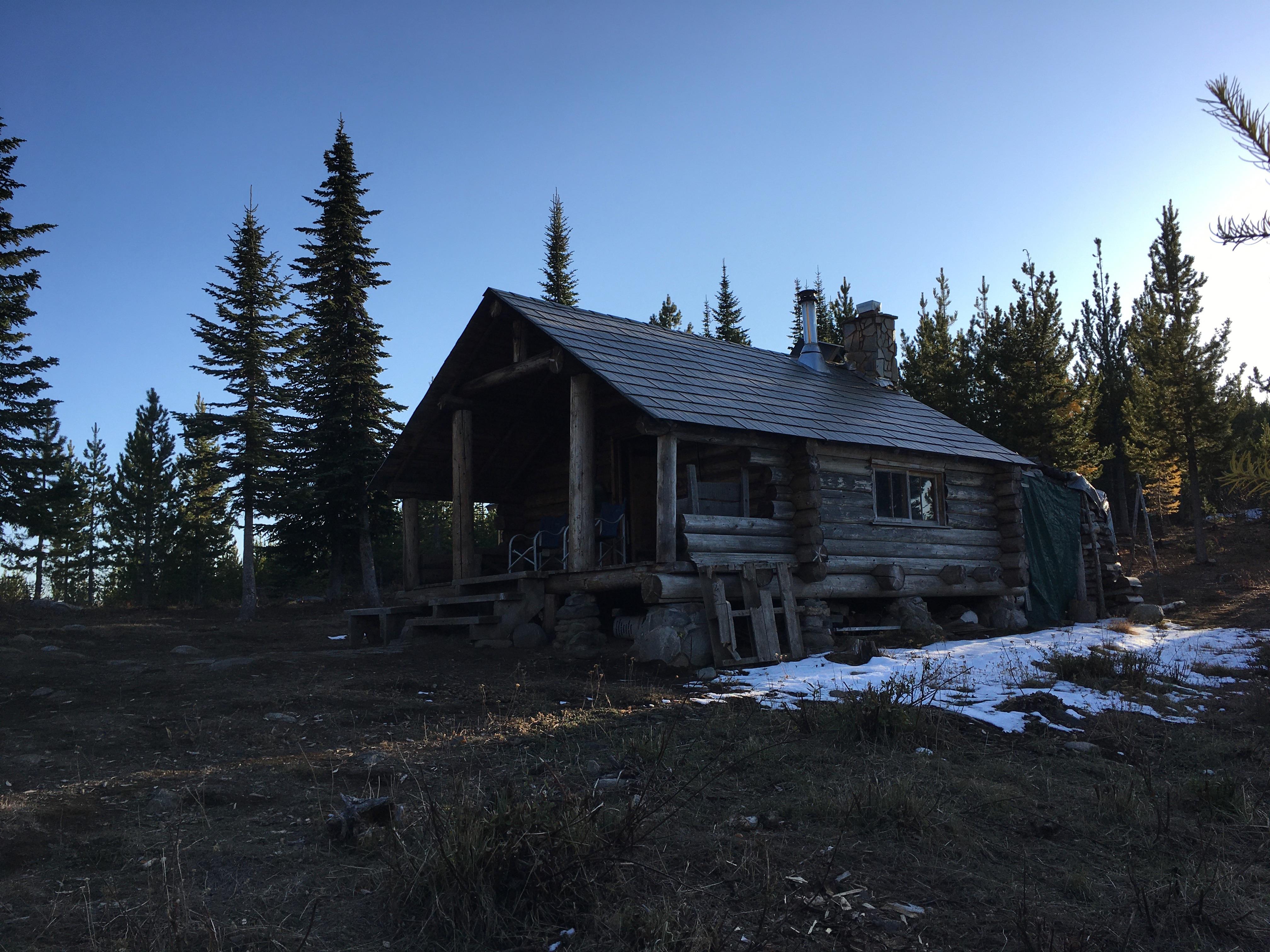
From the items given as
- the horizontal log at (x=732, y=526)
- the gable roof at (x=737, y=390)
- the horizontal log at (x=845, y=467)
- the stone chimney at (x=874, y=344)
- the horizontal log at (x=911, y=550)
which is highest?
the stone chimney at (x=874, y=344)

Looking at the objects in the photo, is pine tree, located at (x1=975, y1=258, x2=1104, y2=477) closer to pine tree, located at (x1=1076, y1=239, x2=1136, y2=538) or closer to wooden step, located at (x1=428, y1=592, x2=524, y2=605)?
pine tree, located at (x1=1076, y1=239, x2=1136, y2=538)

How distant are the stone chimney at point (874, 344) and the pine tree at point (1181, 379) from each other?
42.5 ft

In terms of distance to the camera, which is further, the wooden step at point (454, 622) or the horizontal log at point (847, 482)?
the horizontal log at point (847, 482)

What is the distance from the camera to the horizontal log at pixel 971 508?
16.4m

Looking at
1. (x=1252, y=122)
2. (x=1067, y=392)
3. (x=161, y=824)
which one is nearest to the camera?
(x=1252, y=122)

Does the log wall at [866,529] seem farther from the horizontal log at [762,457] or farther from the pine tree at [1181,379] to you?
the pine tree at [1181,379]

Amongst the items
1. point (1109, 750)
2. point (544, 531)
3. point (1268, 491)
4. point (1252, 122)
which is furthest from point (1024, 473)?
point (1252, 122)

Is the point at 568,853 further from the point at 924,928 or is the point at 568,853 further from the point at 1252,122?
the point at 1252,122

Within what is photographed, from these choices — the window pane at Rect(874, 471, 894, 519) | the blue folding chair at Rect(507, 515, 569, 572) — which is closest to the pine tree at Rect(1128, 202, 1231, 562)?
the window pane at Rect(874, 471, 894, 519)

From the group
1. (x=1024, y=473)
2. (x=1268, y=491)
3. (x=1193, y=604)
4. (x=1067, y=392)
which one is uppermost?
(x=1067, y=392)

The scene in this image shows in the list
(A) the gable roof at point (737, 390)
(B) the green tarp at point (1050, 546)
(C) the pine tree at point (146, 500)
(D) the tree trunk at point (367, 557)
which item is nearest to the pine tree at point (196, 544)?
(C) the pine tree at point (146, 500)

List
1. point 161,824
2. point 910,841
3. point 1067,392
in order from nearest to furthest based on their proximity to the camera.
Result: point 910,841, point 161,824, point 1067,392

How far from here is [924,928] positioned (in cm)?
329

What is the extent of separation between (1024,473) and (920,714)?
507 inches
